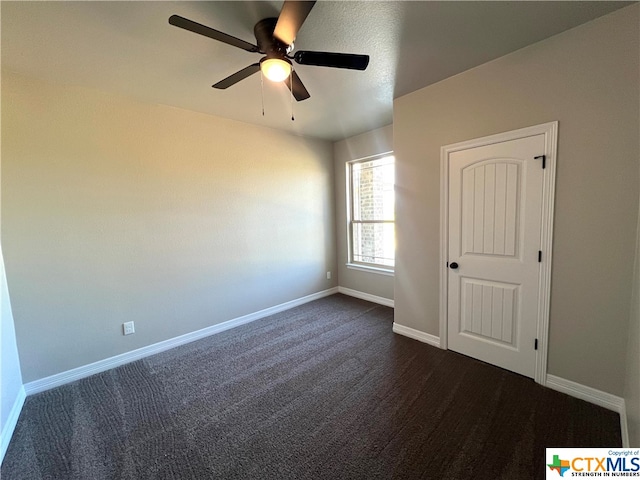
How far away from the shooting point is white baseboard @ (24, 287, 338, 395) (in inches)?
89.6

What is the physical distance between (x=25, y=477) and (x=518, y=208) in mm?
3714

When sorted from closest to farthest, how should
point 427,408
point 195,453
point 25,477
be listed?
point 25,477, point 195,453, point 427,408

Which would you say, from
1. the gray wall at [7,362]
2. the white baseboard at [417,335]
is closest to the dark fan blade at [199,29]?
the gray wall at [7,362]

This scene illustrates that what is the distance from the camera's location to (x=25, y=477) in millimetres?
1501

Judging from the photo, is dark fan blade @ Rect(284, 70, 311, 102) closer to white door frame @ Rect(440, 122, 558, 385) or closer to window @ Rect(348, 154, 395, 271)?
white door frame @ Rect(440, 122, 558, 385)

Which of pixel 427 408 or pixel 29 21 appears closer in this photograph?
pixel 29 21

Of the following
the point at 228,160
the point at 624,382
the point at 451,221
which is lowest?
the point at 624,382

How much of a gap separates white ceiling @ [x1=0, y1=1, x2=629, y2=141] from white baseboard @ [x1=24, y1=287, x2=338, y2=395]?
8.30ft

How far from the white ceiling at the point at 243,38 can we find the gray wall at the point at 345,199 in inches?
48.5

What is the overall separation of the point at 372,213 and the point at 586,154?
2.62 metres

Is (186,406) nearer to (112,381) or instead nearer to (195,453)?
(195,453)

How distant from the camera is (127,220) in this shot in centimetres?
263

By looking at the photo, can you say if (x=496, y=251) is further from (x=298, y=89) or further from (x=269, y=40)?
(x=269, y=40)

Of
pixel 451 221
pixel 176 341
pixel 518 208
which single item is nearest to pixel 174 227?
pixel 176 341
